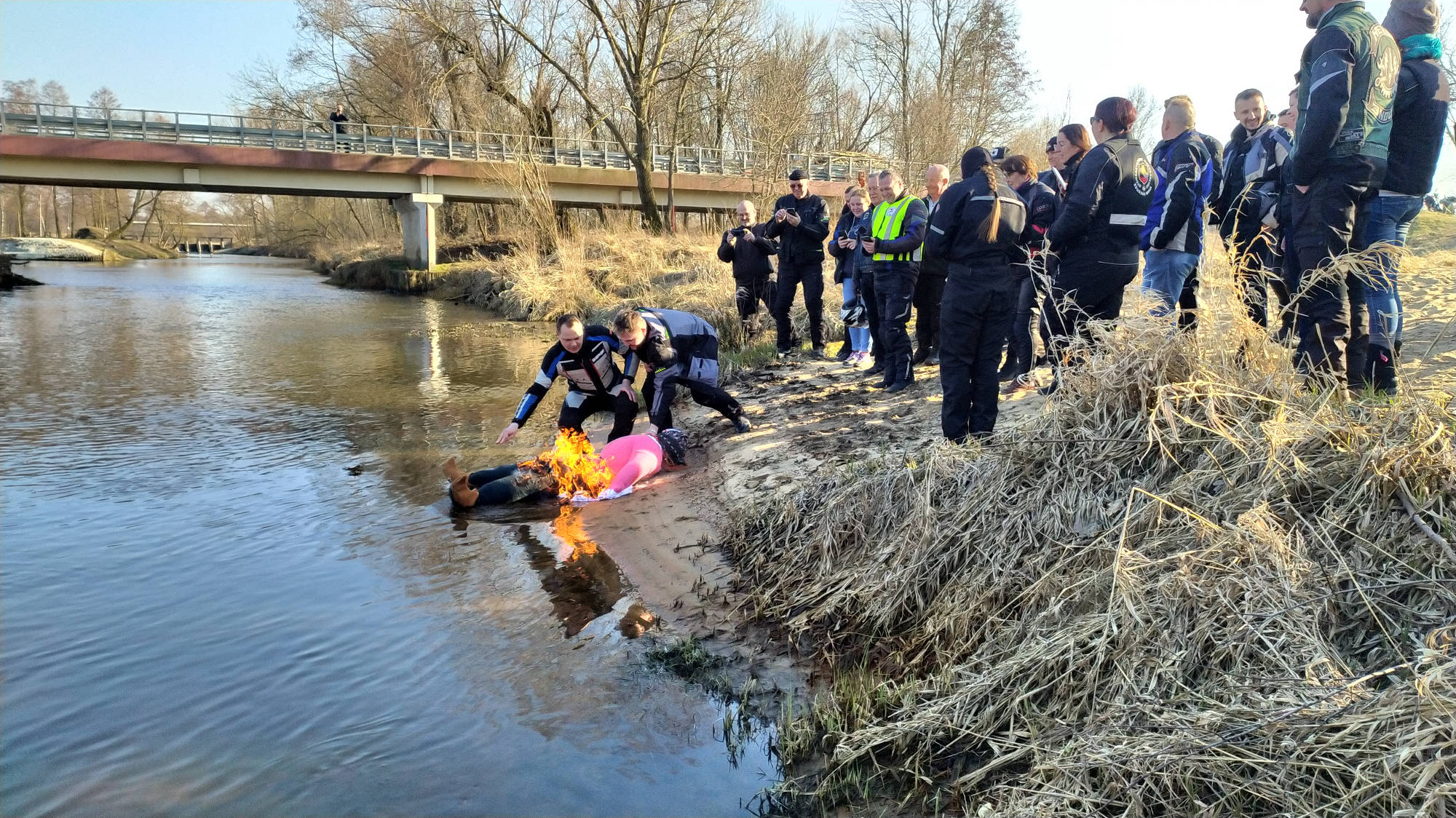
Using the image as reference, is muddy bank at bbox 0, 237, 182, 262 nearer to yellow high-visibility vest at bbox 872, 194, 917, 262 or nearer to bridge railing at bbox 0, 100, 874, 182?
bridge railing at bbox 0, 100, 874, 182

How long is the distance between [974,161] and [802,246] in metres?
4.16

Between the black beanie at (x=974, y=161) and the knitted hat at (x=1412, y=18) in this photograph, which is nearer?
the knitted hat at (x=1412, y=18)

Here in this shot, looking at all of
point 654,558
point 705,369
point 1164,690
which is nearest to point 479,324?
point 705,369

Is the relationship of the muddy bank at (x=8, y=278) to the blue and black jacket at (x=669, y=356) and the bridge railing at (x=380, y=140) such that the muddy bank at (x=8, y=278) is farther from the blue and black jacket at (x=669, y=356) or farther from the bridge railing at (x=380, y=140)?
the blue and black jacket at (x=669, y=356)

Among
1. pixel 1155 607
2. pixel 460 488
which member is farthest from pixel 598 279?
pixel 1155 607

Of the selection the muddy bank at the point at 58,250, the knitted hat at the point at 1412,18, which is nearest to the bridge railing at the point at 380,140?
the knitted hat at the point at 1412,18

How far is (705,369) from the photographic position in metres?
7.89

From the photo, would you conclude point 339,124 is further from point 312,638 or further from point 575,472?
point 312,638

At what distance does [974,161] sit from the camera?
5.96 m

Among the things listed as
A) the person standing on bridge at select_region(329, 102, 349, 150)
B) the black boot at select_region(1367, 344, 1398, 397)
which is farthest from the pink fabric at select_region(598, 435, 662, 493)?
the person standing on bridge at select_region(329, 102, 349, 150)

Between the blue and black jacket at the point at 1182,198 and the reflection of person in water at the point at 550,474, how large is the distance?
12.8 feet

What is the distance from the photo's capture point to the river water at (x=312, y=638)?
3652 millimetres

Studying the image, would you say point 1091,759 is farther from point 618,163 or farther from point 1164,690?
point 618,163

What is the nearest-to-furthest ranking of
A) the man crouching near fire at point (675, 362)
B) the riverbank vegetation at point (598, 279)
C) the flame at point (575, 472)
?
1. the flame at point (575, 472)
2. the man crouching near fire at point (675, 362)
3. the riverbank vegetation at point (598, 279)
